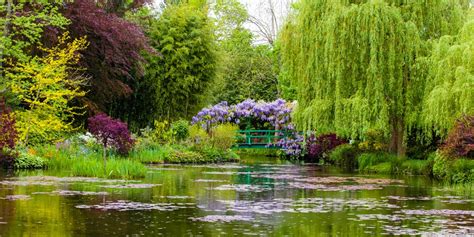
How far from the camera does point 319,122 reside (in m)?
27.6

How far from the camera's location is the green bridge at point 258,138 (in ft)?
144

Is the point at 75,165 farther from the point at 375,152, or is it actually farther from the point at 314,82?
the point at 375,152

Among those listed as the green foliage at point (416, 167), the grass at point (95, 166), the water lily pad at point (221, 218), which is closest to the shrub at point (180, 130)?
the grass at point (95, 166)

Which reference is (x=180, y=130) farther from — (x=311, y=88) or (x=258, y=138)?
(x=258, y=138)

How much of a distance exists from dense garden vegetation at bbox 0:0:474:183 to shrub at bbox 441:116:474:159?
4 cm

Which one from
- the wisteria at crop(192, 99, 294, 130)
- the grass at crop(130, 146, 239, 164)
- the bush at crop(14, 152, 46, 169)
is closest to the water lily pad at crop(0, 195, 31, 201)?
the bush at crop(14, 152, 46, 169)

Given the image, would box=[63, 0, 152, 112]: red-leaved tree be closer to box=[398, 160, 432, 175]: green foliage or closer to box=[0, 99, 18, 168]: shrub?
box=[0, 99, 18, 168]: shrub

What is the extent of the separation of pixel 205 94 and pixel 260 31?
2448 cm

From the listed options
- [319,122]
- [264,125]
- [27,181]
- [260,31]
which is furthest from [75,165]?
[260,31]

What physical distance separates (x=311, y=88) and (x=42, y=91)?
990 cm

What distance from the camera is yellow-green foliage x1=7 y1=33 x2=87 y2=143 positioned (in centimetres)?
2647

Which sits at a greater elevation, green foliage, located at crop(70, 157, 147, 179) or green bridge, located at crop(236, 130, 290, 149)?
green bridge, located at crop(236, 130, 290, 149)

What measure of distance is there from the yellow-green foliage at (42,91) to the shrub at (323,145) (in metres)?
13.3

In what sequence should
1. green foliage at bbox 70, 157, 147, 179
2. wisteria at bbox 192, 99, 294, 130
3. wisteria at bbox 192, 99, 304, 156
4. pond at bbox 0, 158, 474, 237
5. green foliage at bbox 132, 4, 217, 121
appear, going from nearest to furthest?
1. pond at bbox 0, 158, 474, 237
2. green foliage at bbox 70, 157, 147, 179
3. green foliage at bbox 132, 4, 217, 121
4. wisteria at bbox 192, 99, 304, 156
5. wisteria at bbox 192, 99, 294, 130
